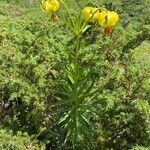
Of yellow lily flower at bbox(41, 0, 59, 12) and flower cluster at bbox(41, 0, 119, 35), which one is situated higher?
yellow lily flower at bbox(41, 0, 59, 12)

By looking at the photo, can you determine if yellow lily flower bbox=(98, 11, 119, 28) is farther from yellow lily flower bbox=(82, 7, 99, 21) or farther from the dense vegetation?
the dense vegetation

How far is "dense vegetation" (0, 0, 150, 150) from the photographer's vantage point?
8039mm

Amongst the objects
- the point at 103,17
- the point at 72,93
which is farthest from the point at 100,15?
the point at 72,93

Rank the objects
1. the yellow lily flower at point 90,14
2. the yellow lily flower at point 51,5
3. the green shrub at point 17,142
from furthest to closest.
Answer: the green shrub at point 17,142, the yellow lily flower at point 51,5, the yellow lily flower at point 90,14

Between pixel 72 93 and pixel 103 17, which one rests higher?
pixel 103 17

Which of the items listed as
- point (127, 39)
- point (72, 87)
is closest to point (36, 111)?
point (72, 87)

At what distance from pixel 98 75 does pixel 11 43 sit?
6.43ft

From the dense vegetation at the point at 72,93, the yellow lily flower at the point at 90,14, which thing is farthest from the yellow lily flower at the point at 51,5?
the yellow lily flower at the point at 90,14

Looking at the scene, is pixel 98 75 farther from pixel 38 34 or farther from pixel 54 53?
pixel 38 34

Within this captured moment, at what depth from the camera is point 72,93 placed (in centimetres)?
787

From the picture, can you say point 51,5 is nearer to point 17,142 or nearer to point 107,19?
point 107,19

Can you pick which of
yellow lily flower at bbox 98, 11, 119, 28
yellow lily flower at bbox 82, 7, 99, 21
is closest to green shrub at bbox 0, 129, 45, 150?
yellow lily flower at bbox 82, 7, 99, 21

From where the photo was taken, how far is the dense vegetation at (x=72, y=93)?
8.04 meters

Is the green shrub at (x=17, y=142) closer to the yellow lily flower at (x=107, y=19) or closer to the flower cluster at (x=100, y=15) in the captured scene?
the flower cluster at (x=100, y=15)
